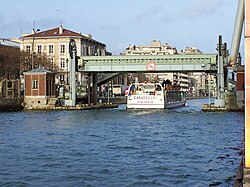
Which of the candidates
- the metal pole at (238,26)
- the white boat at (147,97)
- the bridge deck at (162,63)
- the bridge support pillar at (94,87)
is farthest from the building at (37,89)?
the metal pole at (238,26)

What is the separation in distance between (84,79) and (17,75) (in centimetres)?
3418

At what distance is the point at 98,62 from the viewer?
75250 millimetres

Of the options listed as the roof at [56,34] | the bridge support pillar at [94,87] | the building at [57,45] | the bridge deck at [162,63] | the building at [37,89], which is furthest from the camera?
the roof at [56,34]

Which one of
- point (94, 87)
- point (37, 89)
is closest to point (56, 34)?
point (94, 87)

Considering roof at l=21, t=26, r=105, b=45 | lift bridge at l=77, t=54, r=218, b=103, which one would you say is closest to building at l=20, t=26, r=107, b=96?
roof at l=21, t=26, r=105, b=45

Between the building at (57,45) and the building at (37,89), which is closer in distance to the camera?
the building at (37,89)

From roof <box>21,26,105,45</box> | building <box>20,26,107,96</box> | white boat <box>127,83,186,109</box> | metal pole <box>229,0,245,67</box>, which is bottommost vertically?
white boat <box>127,83,186,109</box>

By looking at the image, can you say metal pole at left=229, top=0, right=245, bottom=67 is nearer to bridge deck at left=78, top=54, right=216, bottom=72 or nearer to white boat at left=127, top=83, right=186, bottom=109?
bridge deck at left=78, top=54, right=216, bottom=72

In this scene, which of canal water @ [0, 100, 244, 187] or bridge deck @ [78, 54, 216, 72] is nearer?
canal water @ [0, 100, 244, 187]

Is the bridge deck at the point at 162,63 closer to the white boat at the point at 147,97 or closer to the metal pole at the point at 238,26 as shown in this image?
the white boat at the point at 147,97

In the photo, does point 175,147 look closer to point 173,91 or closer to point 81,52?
point 173,91

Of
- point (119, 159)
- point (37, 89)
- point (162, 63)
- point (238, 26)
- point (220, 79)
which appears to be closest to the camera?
point (238, 26)

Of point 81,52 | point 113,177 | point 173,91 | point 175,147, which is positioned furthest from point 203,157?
point 81,52

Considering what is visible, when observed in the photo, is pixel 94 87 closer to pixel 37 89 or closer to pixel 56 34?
pixel 37 89
